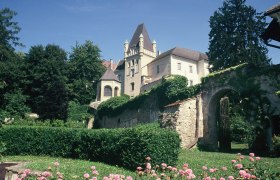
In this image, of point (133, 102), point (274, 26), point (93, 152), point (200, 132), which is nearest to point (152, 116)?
point (133, 102)

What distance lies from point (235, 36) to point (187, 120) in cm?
1658

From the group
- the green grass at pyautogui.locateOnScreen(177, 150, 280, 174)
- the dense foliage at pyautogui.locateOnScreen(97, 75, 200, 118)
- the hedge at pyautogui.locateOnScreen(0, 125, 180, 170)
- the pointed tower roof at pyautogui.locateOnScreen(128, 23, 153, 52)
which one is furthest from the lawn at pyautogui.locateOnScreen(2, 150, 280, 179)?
the pointed tower roof at pyautogui.locateOnScreen(128, 23, 153, 52)

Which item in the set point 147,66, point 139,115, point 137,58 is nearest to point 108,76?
point 137,58

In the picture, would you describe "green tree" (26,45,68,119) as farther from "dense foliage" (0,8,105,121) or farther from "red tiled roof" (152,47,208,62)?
"red tiled roof" (152,47,208,62)

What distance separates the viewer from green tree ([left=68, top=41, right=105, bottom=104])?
51.4 m

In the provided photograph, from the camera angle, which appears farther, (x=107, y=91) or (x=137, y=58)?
(x=137, y=58)

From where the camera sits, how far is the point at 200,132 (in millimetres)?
21172

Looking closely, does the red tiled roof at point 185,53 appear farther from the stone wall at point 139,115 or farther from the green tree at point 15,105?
the green tree at point 15,105

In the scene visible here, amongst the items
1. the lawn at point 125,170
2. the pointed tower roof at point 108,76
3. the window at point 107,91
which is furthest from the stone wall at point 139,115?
the lawn at point 125,170

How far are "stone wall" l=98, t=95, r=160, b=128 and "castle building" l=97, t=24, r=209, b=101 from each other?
14.4 m

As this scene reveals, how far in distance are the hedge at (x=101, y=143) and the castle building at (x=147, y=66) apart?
30.9 metres

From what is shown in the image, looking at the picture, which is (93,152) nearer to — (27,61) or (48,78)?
(48,78)

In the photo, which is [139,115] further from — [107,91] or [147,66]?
[147,66]

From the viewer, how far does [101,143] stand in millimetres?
15727
